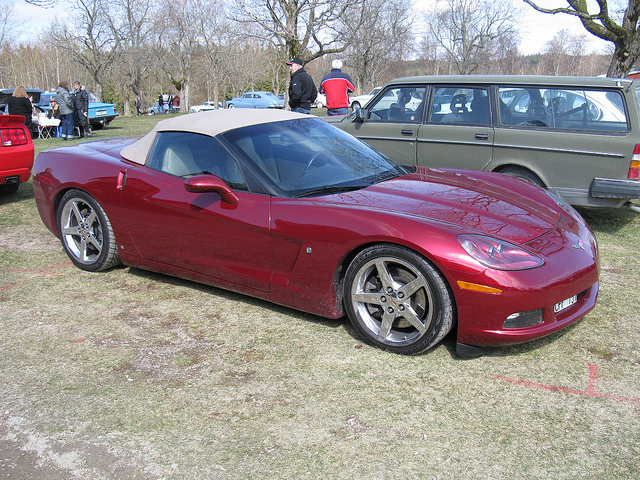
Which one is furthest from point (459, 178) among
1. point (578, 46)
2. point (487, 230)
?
point (578, 46)

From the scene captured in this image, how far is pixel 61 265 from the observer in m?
5.06

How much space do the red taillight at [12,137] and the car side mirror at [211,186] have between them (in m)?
4.37

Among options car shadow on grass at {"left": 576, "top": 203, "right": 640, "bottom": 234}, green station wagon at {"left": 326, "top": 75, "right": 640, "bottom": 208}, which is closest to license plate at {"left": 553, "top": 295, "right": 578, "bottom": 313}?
green station wagon at {"left": 326, "top": 75, "right": 640, "bottom": 208}

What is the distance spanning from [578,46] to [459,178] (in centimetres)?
8949

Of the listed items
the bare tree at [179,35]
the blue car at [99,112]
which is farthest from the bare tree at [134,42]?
the blue car at [99,112]

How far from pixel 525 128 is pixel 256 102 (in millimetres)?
33689

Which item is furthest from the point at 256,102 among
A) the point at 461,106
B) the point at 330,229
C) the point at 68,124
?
the point at 330,229

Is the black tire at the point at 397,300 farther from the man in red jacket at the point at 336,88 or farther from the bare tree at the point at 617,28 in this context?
the bare tree at the point at 617,28

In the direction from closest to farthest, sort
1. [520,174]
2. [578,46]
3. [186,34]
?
[520,174]
[186,34]
[578,46]

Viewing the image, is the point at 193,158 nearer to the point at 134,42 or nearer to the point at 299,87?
the point at 299,87

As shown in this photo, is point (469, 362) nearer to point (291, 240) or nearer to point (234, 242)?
point (291, 240)

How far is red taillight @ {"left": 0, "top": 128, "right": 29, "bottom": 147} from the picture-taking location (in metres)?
6.89

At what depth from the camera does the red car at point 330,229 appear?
3.03 m

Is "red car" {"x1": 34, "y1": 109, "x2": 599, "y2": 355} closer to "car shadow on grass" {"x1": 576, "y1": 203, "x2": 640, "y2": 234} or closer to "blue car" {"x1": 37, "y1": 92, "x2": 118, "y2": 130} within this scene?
"car shadow on grass" {"x1": 576, "y1": 203, "x2": 640, "y2": 234}
